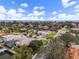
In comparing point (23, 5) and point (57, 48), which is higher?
point (23, 5)

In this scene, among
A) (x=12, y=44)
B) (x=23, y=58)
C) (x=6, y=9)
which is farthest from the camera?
(x=6, y=9)

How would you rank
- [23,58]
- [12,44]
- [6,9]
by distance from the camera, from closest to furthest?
[23,58]
[12,44]
[6,9]

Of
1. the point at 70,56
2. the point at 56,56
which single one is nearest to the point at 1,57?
the point at 56,56

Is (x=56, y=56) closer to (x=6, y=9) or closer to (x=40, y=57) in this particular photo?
(x=40, y=57)

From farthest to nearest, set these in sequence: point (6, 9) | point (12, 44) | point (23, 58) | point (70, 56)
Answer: point (6, 9)
point (12, 44)
point (70, 56)
point (23, 58)

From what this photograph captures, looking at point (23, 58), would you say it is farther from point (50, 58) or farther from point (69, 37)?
point (69, 37)

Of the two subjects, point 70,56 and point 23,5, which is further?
point 23,5

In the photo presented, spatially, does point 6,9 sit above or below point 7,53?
above

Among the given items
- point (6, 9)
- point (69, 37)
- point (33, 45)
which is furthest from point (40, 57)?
point (6, 9)

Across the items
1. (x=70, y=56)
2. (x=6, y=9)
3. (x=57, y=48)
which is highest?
(x=6, y=9)
